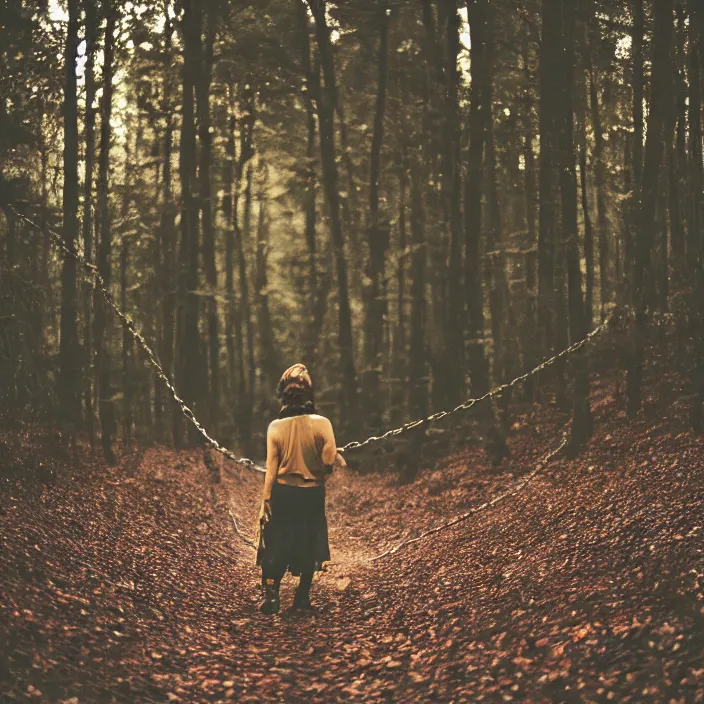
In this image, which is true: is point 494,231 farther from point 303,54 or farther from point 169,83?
point 169,83

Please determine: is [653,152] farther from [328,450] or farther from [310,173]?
[310,173]

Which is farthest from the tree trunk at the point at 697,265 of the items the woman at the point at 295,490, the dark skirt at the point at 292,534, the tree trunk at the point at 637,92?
the dark skirt at the point at 292,534

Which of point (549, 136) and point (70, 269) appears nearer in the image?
point (549, 136)

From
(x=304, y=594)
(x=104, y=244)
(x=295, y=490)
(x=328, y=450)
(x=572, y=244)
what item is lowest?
(x=304, y=594)

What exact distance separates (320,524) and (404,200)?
60.2 feet

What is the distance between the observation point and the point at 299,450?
7.68 meters

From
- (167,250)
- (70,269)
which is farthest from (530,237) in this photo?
(70,269)

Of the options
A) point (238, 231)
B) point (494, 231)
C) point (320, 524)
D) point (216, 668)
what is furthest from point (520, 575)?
point (238, 231)

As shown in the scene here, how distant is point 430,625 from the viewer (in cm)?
730

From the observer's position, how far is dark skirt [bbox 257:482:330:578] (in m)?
7.75

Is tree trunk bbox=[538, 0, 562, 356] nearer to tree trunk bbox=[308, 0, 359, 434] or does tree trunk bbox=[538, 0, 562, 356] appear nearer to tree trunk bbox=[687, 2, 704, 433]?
tree trunk bbox=[687, 2, 704, 433]

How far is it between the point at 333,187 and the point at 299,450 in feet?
40.1

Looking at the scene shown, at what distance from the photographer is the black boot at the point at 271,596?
777cm

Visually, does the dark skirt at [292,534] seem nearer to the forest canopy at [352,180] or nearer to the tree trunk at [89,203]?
the forest canopy at [352,180]
